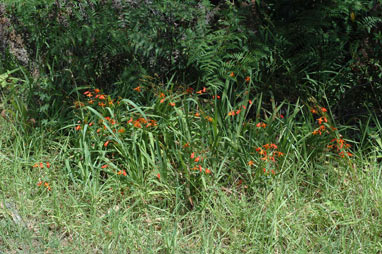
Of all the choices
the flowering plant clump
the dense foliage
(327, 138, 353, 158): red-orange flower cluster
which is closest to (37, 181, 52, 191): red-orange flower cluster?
the dense foliage

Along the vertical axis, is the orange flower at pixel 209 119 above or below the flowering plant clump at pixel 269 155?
above

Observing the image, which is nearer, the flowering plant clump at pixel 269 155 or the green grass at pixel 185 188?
the green grass at pixel 185 188

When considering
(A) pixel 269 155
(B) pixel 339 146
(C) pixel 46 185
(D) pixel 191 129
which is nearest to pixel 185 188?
(D) pixel 191 129

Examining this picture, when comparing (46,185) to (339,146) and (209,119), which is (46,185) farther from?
(339,146)

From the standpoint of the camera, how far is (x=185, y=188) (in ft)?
13.0

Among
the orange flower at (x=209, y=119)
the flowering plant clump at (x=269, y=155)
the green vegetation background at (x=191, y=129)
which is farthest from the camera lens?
the orange flower at (x=209, y=119)

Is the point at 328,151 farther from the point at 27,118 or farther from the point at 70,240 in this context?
the point at 27,118

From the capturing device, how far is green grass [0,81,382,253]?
362 centimetres

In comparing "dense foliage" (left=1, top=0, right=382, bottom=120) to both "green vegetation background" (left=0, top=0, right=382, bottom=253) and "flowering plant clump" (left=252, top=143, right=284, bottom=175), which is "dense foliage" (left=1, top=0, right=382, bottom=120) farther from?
"flowering plant clump" (left=252, top=143, right=284, bottom=175)

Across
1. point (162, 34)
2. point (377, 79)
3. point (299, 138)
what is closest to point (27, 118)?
point (162, 34)

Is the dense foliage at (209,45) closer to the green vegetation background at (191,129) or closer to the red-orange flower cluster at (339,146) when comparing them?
the green vegetation background at (191,129)

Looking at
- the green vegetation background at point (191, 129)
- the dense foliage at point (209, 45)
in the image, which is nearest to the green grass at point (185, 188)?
the green vegetation background at point (191, 129)

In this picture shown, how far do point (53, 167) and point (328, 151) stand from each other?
2426 mm

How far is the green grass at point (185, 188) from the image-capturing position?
11.9 ft
